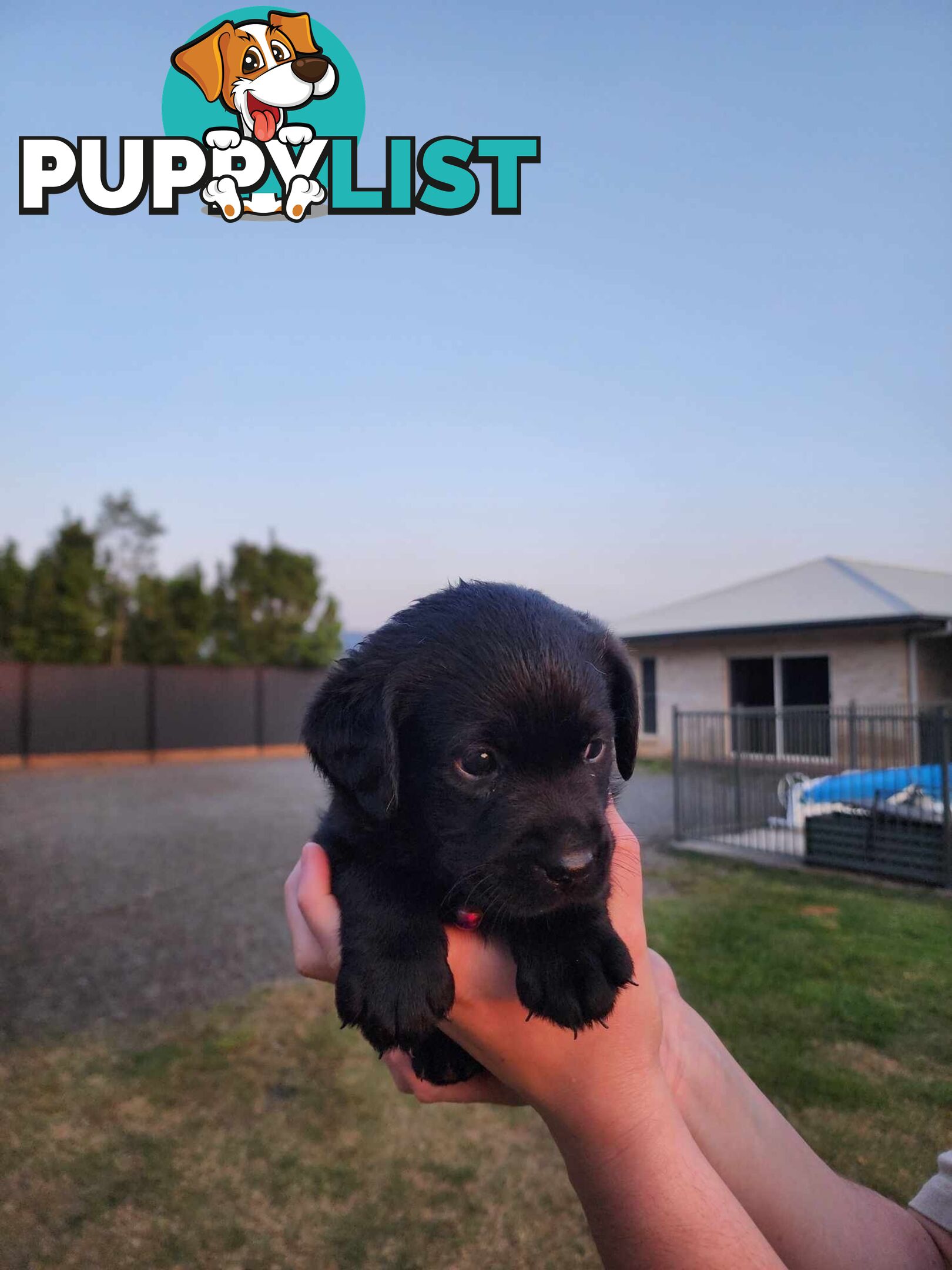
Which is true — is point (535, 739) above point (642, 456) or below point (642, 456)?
below

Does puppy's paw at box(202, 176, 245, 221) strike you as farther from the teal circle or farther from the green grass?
the green grass

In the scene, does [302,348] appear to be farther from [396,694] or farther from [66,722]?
[66,722]

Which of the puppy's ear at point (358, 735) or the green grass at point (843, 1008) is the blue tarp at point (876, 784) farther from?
the puppy's ear at point (358, 735)

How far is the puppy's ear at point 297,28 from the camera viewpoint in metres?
1.61

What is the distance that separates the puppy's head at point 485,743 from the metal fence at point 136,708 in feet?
22.0

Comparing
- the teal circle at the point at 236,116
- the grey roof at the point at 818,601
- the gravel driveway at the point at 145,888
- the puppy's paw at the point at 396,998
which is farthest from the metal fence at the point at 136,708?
the puppy's paw at the point at 396,998

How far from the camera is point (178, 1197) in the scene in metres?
1.45

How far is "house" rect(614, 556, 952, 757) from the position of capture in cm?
302

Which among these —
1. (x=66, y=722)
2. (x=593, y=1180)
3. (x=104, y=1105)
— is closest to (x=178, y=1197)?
(x=104, y=1105)

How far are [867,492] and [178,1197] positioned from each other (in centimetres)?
180

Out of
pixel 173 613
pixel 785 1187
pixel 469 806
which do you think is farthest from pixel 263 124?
pixel 173 613

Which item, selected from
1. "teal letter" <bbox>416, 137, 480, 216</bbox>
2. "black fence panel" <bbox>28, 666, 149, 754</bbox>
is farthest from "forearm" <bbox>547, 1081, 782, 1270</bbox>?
"black fence panel" <bbox>28, 666, 149, 754</bbox>

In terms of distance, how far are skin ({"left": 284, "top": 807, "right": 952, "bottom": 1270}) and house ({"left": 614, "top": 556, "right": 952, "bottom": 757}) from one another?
18.2 inches

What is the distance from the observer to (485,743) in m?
0.99
